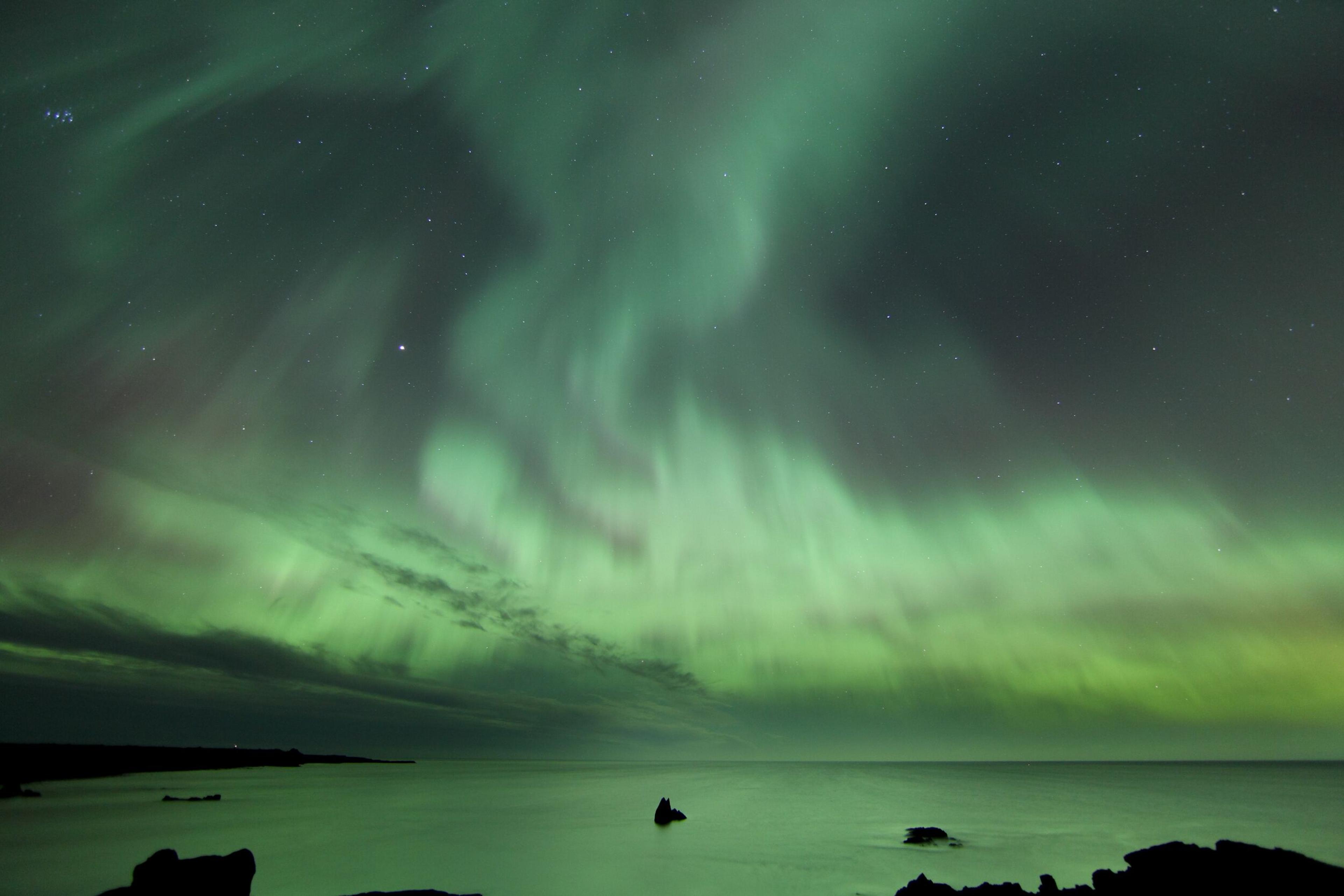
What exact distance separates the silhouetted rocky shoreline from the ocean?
1024 centimetres

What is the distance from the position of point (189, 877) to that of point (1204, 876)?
26.2m

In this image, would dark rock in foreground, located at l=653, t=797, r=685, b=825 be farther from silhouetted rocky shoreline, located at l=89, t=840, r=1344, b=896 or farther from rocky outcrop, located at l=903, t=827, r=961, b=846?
silhouetted rocky shoreline, located at l=89, t=840, r=1344, b=896

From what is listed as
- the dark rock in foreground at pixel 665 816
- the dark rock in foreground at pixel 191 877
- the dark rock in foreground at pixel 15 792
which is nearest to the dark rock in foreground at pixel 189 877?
the dark rock in foreground at pixel 191 877

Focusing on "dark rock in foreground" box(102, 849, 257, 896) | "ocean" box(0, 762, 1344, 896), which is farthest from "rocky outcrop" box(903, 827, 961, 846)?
"dark rock in foreground" box(102, 849, 257, 896)

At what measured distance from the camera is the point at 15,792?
6084 centimetres

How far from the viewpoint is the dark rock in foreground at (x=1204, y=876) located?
47.1 ft

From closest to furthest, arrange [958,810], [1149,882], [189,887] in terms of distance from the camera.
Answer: [189,887], [1149,882], [958,810]

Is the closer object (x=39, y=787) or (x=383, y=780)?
(x=39, y=787)

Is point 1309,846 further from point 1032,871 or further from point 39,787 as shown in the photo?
point 39,787

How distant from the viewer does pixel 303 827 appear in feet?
150

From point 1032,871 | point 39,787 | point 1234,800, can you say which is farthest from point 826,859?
point 39,787

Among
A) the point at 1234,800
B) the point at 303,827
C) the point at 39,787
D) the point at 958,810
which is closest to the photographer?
the point at 303,827

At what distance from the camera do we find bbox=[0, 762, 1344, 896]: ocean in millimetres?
29094

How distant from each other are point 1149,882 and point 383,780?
128 metres
